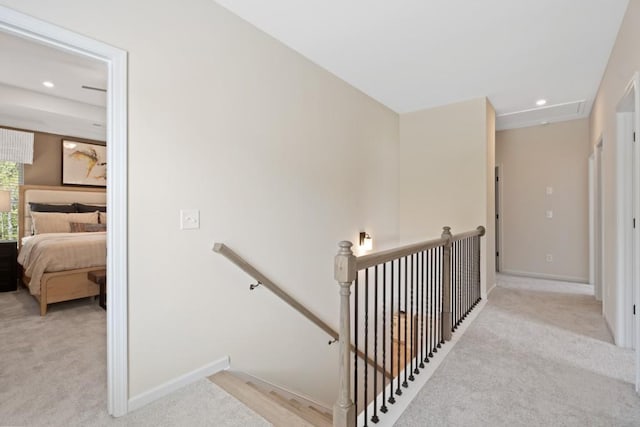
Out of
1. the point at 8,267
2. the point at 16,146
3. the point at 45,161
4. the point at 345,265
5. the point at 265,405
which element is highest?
the point at 16,146

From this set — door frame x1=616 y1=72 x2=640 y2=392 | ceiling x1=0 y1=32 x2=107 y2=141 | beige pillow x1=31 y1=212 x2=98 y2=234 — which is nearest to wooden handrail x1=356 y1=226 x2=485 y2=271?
door frame x1=616 y1=72 x2=640 y2=392

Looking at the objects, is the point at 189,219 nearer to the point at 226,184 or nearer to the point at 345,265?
the point at 226,184

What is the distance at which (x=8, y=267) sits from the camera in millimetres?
4211

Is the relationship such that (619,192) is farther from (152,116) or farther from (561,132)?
(152,116)

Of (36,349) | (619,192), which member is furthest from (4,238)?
(619,192)

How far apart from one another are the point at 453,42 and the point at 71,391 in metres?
3.79

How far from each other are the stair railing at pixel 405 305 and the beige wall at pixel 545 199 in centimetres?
206

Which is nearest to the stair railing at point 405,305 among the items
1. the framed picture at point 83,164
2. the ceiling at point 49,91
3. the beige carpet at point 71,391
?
the beige carpet at point 71,391

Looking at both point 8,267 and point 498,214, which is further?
point 498,214

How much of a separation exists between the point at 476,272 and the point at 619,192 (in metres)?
1.57

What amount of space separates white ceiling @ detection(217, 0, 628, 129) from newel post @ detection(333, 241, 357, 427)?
1832mm

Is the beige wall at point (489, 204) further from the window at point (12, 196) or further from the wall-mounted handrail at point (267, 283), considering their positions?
the window at point (12, 196)

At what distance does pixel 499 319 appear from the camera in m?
3.12

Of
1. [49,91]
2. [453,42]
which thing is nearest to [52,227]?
[49,91]
